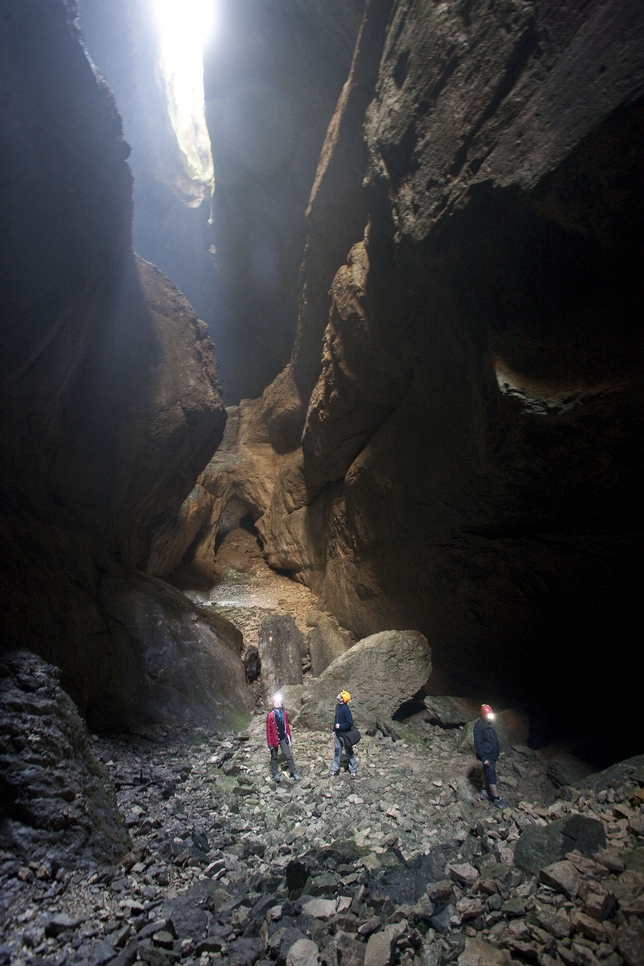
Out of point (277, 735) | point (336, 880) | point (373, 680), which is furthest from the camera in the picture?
point (373, 680)

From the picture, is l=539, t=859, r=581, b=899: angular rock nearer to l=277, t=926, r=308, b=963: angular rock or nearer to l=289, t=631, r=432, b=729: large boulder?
l=277, t=926, r=308, b=963: angular rock

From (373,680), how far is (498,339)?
17.8 ft

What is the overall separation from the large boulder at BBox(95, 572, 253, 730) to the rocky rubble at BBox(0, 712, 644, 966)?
109 centimetres

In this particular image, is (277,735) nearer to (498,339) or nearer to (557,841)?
(557,841)

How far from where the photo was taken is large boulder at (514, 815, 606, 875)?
3332 mm

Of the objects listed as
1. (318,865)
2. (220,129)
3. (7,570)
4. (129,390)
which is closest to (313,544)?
(129,390)

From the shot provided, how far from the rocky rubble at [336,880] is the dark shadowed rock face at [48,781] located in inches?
5.9

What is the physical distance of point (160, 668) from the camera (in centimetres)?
708

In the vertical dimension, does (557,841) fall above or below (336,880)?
above

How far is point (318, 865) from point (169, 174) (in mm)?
31662

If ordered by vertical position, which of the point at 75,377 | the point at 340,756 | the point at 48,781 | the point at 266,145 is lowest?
the point at 340,756

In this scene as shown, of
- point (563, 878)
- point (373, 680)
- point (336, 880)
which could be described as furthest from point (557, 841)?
point (373, 680)

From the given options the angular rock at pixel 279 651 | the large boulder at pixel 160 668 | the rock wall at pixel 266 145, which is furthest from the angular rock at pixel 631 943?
the rock wall at pixel 266 145

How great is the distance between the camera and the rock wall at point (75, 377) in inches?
210
